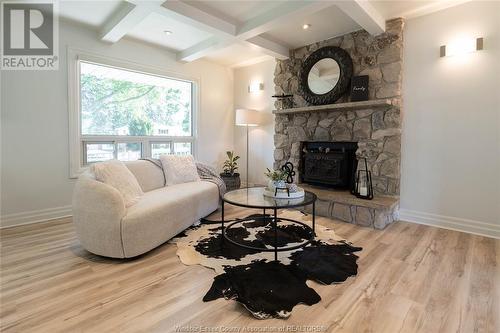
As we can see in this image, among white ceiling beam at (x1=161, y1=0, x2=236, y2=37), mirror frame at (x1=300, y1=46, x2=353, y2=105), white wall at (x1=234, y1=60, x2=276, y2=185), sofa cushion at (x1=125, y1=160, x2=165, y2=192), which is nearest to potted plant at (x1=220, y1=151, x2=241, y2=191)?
white wall at (x1=234, y1=60, x2=276, y2=185)

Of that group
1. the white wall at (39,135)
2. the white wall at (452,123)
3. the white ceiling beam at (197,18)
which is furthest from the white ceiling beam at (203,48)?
the white wall at (452,123)

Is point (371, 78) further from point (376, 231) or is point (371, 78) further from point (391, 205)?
point (376, 231)

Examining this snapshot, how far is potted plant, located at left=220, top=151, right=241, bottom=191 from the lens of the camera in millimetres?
4910

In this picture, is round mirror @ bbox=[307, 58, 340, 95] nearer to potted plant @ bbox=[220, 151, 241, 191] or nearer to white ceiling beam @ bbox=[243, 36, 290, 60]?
white ceiling beam @ bbox=[243, 36, 290, 60]

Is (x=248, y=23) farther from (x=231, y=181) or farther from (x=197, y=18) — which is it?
(x=231, y=181)

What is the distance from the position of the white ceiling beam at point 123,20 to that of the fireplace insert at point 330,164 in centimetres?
285

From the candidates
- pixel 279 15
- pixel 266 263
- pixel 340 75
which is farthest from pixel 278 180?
pixel 340 75

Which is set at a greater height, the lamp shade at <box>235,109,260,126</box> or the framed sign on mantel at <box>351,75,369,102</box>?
the framed sign on mantel at <box>351,75,369,102</box>

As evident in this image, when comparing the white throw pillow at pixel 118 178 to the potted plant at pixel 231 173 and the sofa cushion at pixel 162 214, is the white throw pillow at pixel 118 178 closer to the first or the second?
the sofa cushion at pixel 162 214

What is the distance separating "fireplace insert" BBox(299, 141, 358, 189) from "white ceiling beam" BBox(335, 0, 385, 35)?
1.47 m

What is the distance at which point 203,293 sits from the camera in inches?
69.2

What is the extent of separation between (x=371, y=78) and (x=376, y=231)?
2.00 metres

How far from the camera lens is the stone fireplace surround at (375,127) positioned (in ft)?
10.5

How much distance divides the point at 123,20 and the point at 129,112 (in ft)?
4.90
